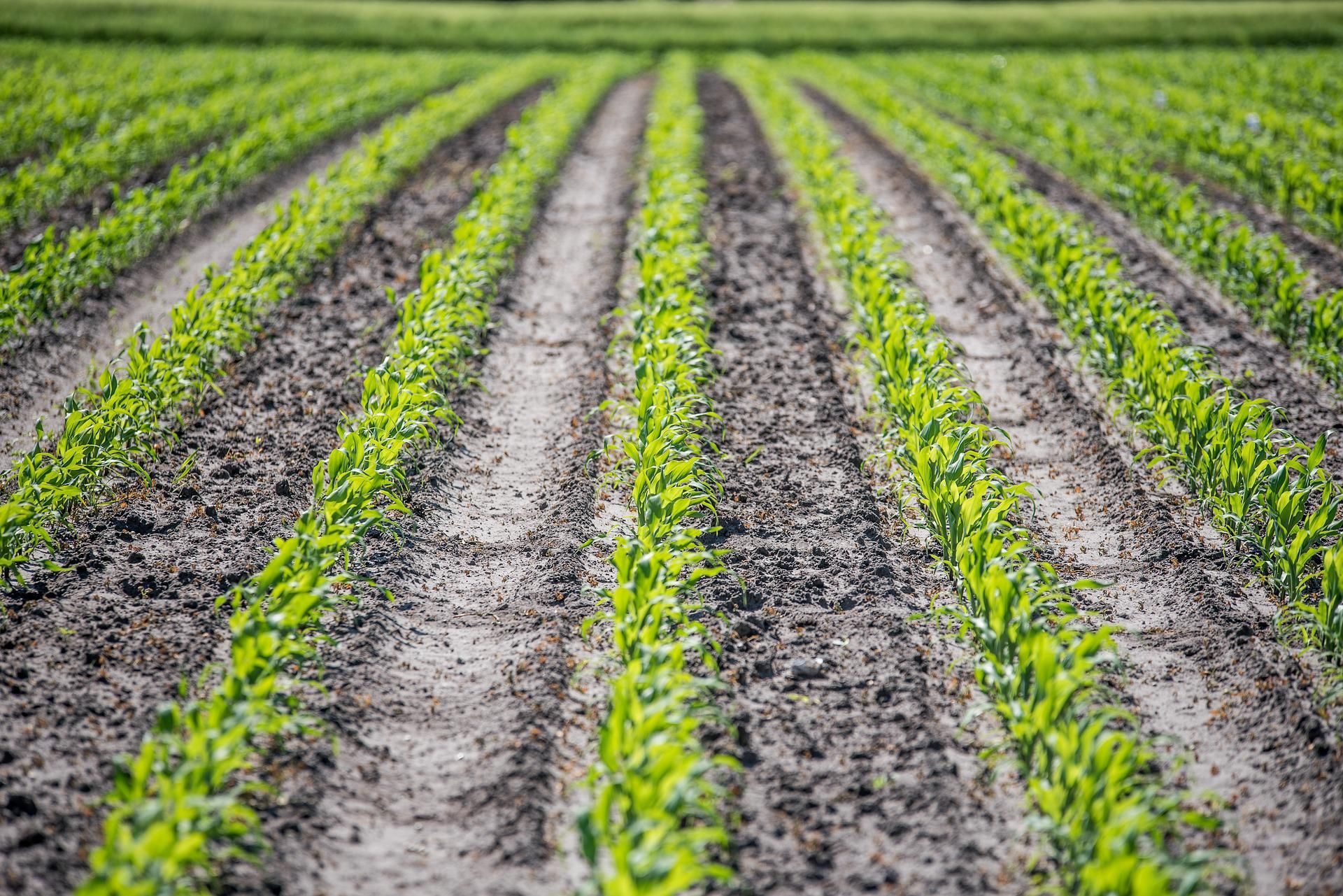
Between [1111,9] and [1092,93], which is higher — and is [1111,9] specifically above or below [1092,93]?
above

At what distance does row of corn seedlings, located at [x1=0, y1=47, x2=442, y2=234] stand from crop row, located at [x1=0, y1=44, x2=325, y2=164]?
0.42m

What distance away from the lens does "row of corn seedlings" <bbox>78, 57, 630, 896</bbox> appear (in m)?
3.47

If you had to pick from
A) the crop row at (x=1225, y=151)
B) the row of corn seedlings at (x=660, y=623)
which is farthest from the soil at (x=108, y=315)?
the crop row at (x=1225, y=151)

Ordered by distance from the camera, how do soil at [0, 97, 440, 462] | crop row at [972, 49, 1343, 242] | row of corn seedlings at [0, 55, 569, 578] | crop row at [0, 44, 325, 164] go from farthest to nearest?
crop row at [0, 44, 325, 164] → crop row at [972, 49, 1343, 242] → soil at [0, 97, 440, 462] → row of corn seedlings at [0, 55, 569, 578]

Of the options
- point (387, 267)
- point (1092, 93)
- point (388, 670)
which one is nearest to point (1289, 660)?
point (388, 670)

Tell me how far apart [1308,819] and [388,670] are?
13.9 feet

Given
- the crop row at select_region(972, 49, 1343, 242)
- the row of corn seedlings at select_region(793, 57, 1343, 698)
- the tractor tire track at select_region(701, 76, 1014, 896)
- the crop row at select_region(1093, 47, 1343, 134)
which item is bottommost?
the tractor tire track at select_region(701, 76, 1014, 896)

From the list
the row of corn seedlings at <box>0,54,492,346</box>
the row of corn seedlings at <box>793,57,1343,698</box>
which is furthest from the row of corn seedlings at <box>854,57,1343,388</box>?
the row of corn seedlings at <box>0,54,492,346</box>

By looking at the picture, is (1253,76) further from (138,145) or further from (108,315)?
(108,315)

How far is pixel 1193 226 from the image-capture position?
10.9m

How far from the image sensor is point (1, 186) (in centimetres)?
1141

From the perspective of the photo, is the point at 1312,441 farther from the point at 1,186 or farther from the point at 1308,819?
the point at 1,186

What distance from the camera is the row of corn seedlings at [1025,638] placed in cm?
367

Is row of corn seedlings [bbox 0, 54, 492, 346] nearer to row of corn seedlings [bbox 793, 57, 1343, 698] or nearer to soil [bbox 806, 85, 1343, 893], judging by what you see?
soil [bbox 806, 85, 1343, 893]
